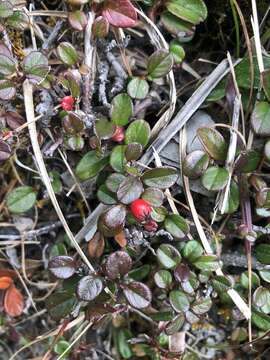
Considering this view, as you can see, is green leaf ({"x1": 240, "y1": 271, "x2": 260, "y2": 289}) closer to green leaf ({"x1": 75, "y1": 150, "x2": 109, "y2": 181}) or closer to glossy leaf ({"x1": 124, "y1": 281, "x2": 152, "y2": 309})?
glossy leaf ({"x1": 124, "y1": 281, "x2": 152, "y2": 309})

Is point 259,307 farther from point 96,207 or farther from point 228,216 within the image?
point 96,207

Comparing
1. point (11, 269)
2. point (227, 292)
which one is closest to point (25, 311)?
point (11, 269)

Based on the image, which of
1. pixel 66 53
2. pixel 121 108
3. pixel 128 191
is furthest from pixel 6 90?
pixel 128 191

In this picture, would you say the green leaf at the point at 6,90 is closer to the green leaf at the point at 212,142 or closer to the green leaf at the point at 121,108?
the green leaf at the point at 121,108

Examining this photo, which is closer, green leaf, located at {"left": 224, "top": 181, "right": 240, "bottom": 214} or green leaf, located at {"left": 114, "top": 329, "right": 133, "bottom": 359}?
green leaf, located at {"left": 224, "top": 181, "right": 240, "bottom": 214}

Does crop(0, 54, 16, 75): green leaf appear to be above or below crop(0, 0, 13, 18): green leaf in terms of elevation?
below

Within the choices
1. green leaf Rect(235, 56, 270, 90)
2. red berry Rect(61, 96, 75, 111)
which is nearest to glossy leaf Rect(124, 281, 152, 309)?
red berry Rect(61, 96, 75, 111)
